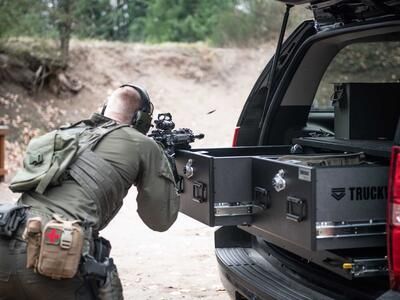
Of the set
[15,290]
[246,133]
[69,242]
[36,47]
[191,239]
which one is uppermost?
[36,47]

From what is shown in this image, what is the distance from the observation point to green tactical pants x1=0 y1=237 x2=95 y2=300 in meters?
2.93

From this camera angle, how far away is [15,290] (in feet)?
9.83

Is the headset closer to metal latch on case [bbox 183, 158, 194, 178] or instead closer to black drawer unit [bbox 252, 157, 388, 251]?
metal latch on case [bbox 183, 158, 194, 178]

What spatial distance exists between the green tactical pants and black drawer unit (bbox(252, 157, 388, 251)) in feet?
3.09

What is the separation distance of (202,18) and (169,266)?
1955 cm

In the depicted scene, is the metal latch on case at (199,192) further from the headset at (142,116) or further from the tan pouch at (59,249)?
the tan pouch at (59,249)

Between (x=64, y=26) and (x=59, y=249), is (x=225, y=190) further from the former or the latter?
(x=64, y=26)

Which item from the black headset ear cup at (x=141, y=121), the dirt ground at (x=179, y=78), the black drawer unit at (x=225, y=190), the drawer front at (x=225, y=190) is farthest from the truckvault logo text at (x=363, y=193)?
the dirt ground at (x=179, y=78)

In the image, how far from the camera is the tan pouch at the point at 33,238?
2840 millimetres

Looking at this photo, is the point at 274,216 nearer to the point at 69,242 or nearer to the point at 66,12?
the point at 69,242

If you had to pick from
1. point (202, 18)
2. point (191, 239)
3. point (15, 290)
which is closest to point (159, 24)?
point (202, 18)

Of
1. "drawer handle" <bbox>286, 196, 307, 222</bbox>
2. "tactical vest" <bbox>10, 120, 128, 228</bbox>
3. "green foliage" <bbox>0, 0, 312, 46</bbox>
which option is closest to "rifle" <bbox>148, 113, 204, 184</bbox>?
"tactical vest" <bbox>10, 120, 128, 228</bbox>

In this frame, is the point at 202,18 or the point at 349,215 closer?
the point at 349,215

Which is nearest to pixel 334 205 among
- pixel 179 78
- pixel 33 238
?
pixel 33 238
